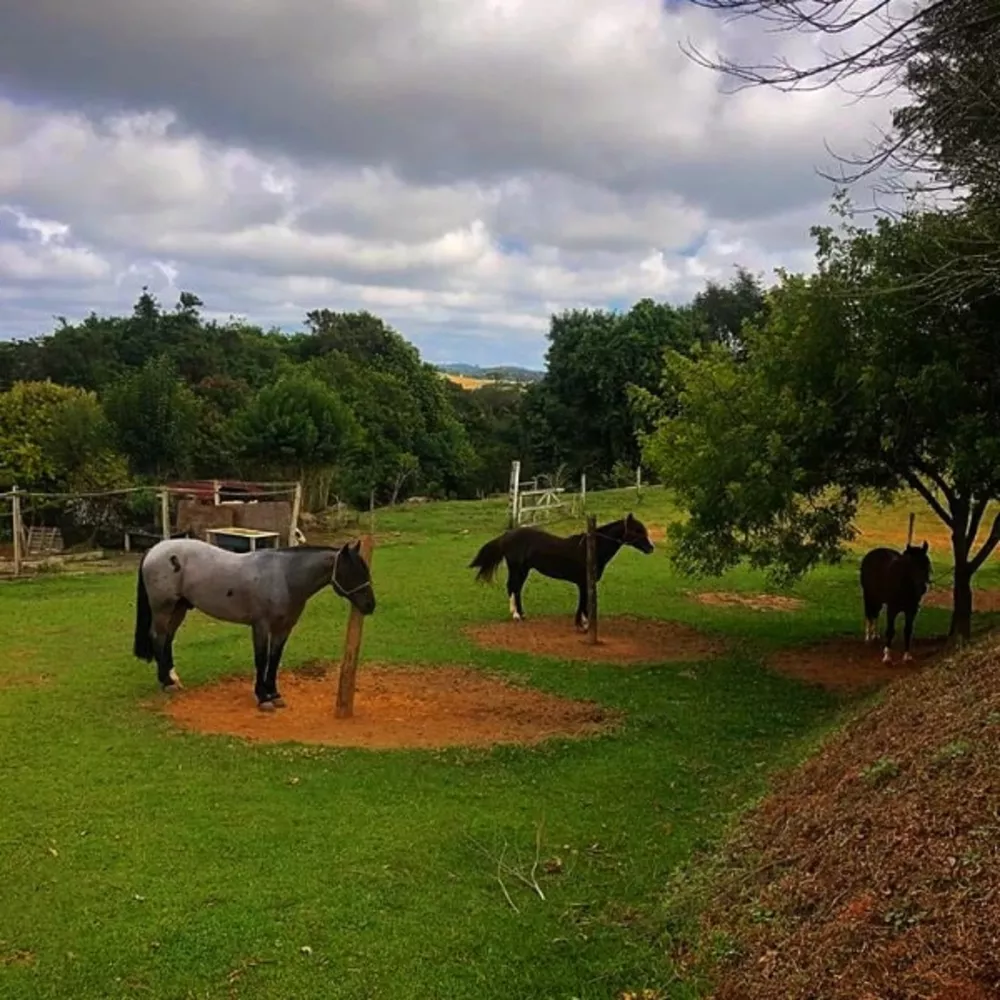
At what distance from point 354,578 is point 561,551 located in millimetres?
5408

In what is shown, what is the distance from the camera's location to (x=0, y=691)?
1067cm

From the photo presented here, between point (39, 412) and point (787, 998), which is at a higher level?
point (39, 412)

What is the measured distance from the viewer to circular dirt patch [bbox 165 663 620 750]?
361 inches

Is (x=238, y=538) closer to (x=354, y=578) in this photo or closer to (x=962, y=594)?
(x=354, y=578)

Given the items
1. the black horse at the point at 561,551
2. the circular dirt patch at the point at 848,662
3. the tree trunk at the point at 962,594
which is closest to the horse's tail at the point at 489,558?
the black horse at the point at 561,551

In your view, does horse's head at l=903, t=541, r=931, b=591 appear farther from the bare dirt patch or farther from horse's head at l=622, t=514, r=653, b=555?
the bare dirt patch

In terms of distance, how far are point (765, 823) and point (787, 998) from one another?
225 centimetres

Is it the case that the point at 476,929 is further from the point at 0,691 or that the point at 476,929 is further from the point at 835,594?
the point at 835,594

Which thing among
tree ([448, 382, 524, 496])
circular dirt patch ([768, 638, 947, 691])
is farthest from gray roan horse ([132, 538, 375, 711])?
tree ([448, 382, 524, 496])

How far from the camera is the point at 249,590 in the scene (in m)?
10.2

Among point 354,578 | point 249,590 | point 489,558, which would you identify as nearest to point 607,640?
point 489,558

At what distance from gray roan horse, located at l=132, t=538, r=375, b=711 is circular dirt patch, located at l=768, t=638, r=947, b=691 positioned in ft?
18.5

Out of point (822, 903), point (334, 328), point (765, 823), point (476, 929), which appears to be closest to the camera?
point (822, 903)

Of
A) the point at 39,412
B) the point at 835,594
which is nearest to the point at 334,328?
the point at 39,412
